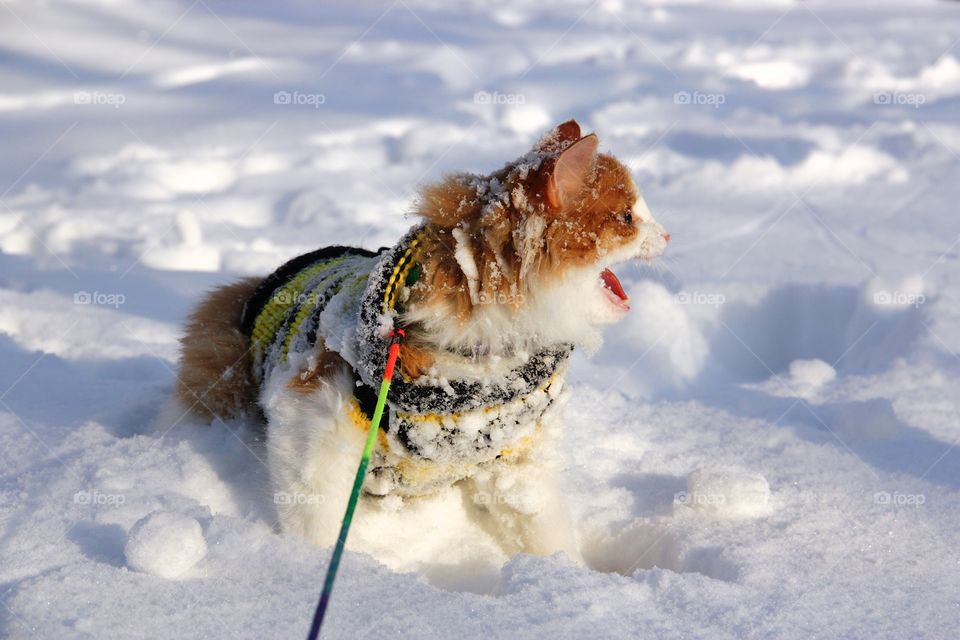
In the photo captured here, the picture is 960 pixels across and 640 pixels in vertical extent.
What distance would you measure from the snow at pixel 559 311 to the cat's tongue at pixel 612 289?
0.13 metres

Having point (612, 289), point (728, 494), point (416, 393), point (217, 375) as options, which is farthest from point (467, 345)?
point (217, 375)

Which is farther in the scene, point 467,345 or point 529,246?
point 467,345

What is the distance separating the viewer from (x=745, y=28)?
10.1 m

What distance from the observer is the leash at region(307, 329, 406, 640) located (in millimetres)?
1338

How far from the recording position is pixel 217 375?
9.11 feet

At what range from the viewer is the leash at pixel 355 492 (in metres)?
1.34

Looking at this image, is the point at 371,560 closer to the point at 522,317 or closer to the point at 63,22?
the point at 522,317

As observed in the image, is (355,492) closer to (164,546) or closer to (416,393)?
(416,393)

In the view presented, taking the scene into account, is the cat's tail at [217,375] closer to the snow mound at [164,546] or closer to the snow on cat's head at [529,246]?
the snow mound at [164,546]

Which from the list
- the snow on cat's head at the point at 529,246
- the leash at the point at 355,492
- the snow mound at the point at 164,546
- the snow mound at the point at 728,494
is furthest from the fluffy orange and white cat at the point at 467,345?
the snow mound at the point at 728,494

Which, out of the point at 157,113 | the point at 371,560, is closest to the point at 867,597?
the point at 371,560

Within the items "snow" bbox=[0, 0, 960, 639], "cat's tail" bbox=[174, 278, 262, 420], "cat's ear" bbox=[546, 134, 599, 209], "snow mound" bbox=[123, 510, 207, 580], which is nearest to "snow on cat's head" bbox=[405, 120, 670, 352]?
"cat's ear" bbox=[546, 134, 599, 209]

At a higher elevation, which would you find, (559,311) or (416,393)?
(559,311)

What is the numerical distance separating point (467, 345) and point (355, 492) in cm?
53
